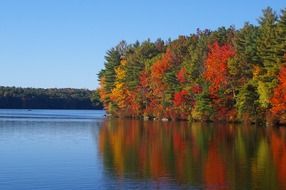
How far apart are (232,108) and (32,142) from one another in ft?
137

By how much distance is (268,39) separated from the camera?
236 feet

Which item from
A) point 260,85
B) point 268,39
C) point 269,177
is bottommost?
point 269,177

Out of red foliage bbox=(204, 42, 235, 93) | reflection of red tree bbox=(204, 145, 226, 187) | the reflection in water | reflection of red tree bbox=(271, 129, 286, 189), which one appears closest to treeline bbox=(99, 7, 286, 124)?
red foliage bbox=(204, 42, 235, 93)

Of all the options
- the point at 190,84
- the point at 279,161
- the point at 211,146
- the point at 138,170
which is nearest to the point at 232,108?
the point at 190,84

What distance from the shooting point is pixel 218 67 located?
81188mm

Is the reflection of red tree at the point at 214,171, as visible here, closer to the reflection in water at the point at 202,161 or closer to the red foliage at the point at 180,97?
the reflection in water at the point at 202,161

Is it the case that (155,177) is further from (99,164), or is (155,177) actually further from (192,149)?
(192,149)

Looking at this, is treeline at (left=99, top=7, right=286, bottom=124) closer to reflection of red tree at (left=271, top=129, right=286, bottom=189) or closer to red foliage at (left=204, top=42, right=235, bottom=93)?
red foliage at (left=204, top=42, right=235, bottom=93)

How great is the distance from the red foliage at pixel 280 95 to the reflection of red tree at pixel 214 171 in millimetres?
30630

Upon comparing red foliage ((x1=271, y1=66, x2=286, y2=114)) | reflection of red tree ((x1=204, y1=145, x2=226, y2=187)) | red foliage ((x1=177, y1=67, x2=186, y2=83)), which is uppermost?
red foliage ((x1=177, y1=67, x2=186, y2=83))

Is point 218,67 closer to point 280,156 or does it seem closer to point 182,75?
point 182,75

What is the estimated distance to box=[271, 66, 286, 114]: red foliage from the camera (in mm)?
65438

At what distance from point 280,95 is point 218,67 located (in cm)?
1596

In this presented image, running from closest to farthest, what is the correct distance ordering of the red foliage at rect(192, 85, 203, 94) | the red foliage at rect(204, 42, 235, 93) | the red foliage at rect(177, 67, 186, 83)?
the red foliage at rect(204, 42, 235, 93), the red foliage at rect(192, 85, 203, 94), the red foliage at rect(177, 67, 186, 83)
